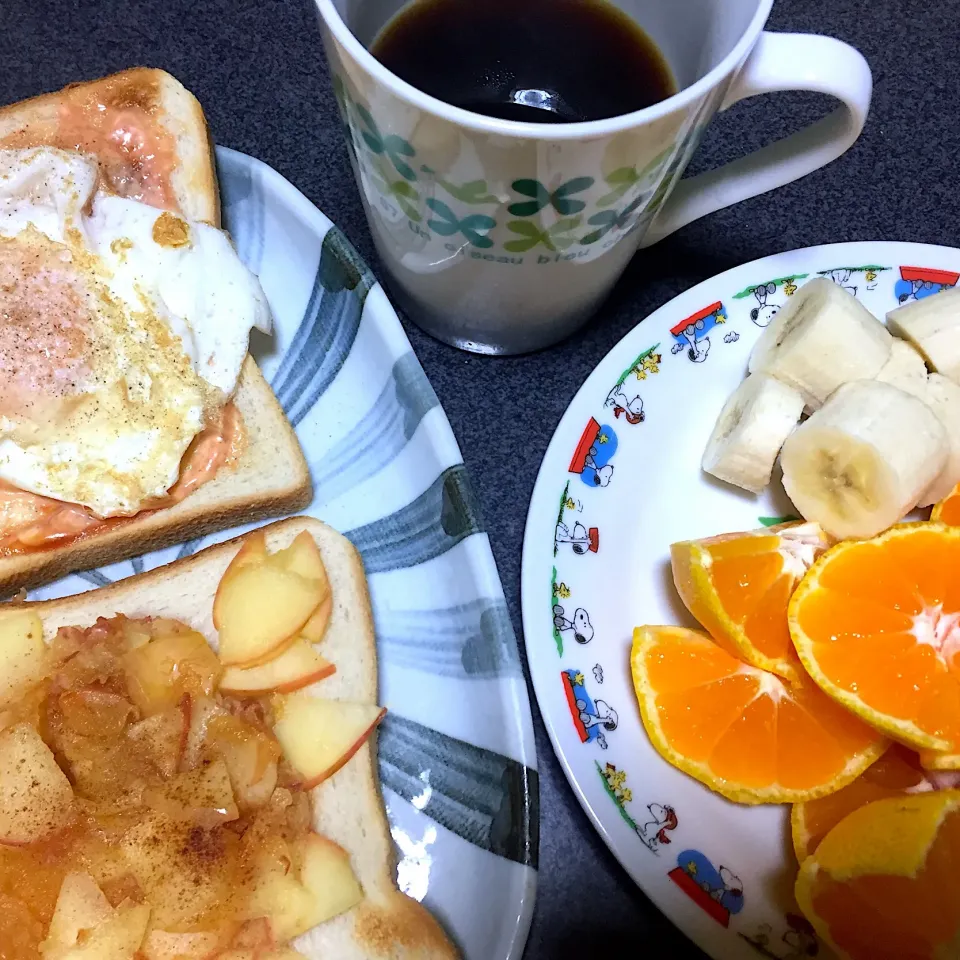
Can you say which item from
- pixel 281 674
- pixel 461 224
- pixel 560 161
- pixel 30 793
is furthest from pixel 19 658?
pixel 560 161

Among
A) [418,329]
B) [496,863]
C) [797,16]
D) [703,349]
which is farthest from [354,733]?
[797,16]

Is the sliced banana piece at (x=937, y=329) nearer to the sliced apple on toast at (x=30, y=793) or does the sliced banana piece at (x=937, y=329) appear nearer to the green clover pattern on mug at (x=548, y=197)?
the green clover pattern on mug at (x=548, y=197)

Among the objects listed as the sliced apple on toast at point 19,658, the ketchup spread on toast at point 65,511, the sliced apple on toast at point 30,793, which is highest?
the ketchup spread on toast at point 65,511

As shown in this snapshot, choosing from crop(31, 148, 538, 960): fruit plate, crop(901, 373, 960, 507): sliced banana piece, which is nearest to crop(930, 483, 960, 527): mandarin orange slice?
crop(901, 373, 960, 507): sliced banana piece

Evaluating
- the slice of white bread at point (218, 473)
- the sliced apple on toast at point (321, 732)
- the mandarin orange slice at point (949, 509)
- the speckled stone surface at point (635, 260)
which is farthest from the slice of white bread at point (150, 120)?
the mandarin orange slice at point (949, 509)

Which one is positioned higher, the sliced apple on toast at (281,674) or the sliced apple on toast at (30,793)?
the sliced apple on toast at (281,674)
